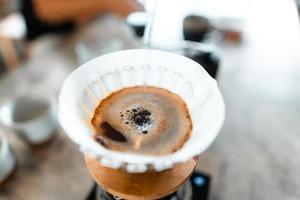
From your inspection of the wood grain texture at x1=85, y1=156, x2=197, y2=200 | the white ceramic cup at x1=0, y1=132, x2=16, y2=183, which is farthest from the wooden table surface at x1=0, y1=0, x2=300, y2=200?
the wood grain texture at x1=85, y1=156, x2=197, y2=200

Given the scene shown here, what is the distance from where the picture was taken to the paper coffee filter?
0.47 meters

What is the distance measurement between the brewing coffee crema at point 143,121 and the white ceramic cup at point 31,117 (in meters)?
0.38

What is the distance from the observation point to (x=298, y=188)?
0.83 m

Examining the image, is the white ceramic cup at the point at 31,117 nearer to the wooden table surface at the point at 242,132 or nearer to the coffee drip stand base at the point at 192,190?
the wooden table surface at the point at 242,132

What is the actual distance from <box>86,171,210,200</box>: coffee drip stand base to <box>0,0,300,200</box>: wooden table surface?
61 millimetres

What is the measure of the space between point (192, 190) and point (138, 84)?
295mm

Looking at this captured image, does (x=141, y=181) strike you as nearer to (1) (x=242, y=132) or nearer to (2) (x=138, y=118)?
(2) (x=138, y=118)

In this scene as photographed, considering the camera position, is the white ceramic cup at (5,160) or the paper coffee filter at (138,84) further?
the white ceramic cup at (5,160)

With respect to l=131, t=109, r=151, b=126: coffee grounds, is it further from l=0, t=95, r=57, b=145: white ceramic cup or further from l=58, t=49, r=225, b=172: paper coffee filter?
l=0, t=95, r=57, b=145: white ceramic cup

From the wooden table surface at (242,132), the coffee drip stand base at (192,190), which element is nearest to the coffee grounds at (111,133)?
the coffee drip stand base at (192,190)

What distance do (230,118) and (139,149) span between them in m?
0.55

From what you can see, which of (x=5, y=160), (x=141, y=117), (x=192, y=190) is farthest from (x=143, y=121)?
(x=5, y=160)

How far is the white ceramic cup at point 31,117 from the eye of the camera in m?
0.90

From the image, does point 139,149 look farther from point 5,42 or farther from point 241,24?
point 5,42
